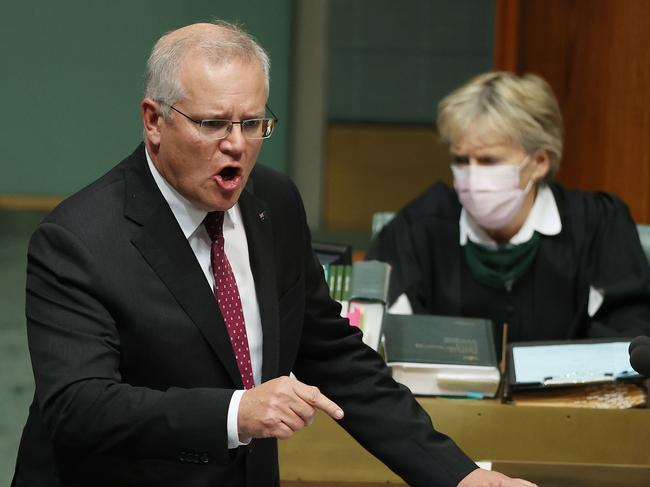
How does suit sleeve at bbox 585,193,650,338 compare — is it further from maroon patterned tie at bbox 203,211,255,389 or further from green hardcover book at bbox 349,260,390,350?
maroon patterned tie at bbox 203,211,255,389

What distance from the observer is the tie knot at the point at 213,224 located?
6.25 ft

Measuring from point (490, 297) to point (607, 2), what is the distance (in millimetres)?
1510

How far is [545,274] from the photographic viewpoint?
3.14 metres

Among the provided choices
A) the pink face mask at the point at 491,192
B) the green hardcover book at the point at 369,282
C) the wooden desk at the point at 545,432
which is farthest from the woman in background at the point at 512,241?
the wooden desk at the point at 545,432

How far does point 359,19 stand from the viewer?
555 cm

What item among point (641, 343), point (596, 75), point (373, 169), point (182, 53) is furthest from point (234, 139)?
point (373, 169)

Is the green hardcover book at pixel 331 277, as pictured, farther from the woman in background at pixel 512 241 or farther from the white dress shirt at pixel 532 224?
the white dress shirt at pixel 532 224

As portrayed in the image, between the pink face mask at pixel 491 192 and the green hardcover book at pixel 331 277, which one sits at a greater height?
the pink face mask at pixel 491 192

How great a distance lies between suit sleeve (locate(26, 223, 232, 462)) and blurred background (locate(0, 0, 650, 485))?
230 cm

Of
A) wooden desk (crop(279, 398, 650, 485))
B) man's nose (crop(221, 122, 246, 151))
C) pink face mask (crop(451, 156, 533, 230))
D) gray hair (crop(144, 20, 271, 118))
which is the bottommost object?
wooden desk (crop(279, 398, 650, 485))

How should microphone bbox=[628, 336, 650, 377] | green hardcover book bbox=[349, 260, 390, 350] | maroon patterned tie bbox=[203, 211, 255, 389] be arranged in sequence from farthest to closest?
green hardcover book bbox=[349, 260, 390, 350] → maroon patterned tie bbox=[203, 211, 255, 389] → microphone bbox=[628, 336, 650, 377]

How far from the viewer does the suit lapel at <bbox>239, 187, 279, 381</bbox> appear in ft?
6.21

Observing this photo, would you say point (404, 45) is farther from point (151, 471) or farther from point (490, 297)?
point (151, 471)

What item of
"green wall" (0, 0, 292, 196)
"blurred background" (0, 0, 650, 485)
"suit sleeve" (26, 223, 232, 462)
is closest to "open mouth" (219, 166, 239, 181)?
"suit sleeve" (26, 223, 232, 462)
